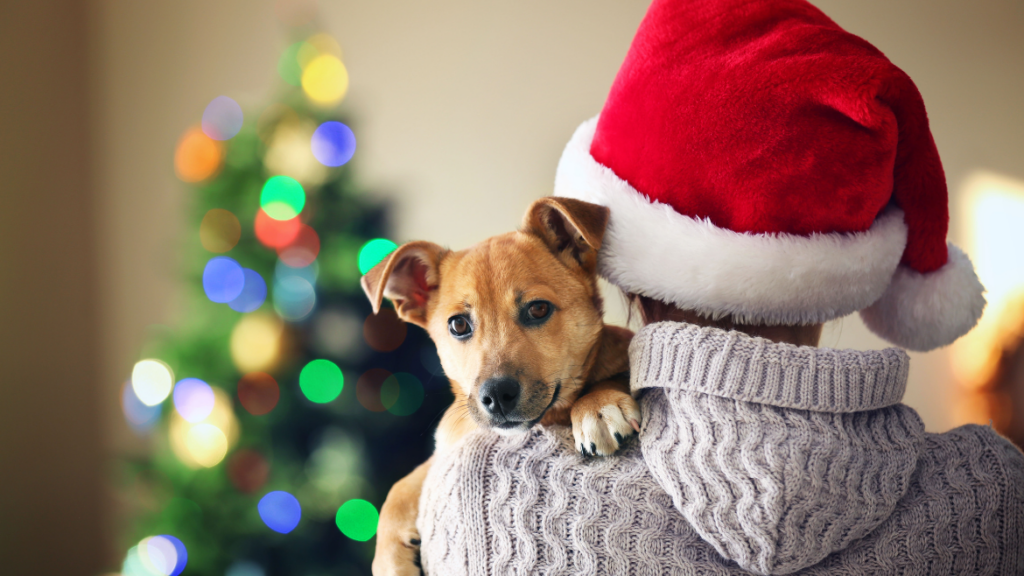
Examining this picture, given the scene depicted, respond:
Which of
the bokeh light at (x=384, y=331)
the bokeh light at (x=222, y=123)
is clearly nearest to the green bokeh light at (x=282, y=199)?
the bokeh light at (x=222, y=123)

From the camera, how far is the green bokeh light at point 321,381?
2217mm

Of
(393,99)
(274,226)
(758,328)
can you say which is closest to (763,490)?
(758,328)

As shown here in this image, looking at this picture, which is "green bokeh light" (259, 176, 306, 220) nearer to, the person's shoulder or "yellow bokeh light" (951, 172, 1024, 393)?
the person's shoulder

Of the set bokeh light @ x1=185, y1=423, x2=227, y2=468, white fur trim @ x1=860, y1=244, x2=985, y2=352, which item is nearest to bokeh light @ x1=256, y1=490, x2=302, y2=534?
bokeh light @ x1=185, y1=423, x2=227, y2=468

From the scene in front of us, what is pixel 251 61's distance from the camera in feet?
12.0

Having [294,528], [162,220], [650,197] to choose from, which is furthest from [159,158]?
[650,197]

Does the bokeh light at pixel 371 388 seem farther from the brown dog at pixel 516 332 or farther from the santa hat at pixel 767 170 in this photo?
the santa hat at pixel 767 170

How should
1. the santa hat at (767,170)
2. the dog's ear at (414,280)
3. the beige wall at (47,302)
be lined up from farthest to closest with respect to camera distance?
the beige wall at (47,302) < the dog's ear at (414,280) < the santa hat at (767,170)

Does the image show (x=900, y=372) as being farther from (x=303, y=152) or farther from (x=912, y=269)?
(x=303, y=152)

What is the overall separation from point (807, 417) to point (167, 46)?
4.36m

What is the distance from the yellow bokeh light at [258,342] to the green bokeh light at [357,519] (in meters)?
0.67

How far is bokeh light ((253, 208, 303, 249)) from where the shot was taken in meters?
2.25

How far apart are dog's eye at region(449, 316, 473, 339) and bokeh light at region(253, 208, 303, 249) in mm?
1156

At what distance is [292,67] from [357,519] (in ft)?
6.51
